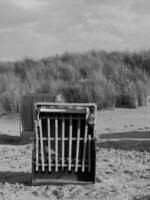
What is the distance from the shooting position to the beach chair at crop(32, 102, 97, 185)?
7.18 metres

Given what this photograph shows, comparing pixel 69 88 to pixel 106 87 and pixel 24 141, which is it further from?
pixel 24 141

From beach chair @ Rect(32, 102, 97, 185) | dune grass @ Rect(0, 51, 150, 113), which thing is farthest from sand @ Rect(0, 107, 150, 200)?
dune grass @ Rect(0, 51, 150, 113)

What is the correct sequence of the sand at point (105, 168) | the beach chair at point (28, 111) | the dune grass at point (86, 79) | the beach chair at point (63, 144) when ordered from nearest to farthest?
the sand at point (105, 168), the beach chair at point (63, 144), the beach chair at point (28, 111), the dune grass at point (86, 79)

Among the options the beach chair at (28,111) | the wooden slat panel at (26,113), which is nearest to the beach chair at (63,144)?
the beach chair at (28,111)

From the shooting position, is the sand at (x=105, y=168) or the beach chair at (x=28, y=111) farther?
the beach chair at (x=28, y=111)

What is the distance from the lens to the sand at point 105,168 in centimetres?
685

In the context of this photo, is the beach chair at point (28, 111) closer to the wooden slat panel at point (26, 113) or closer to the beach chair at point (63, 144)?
the wooden slat panel at point (26, 113)

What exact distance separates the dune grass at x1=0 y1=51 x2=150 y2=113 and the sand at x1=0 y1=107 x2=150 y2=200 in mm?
3188

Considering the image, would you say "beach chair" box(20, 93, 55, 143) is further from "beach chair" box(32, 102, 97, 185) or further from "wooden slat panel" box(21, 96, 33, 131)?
"beach chair" box(32, 102, 97, 185)

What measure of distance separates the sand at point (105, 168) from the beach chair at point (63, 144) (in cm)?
19

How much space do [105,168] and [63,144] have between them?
4.07ft

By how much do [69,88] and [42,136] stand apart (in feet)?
33.4

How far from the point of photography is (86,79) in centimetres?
1922

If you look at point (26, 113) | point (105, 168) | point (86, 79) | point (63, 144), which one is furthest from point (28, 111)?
point (86, 79)
